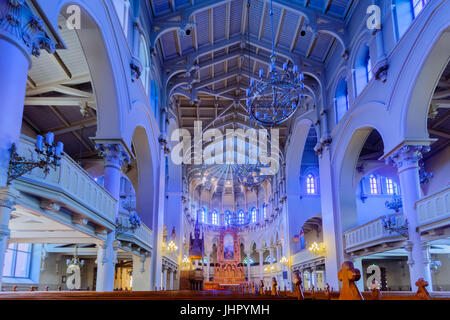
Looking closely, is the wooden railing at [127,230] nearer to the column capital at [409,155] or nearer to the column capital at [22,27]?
the column capital at [22,27]

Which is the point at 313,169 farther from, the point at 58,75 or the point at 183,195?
the point at 58,75

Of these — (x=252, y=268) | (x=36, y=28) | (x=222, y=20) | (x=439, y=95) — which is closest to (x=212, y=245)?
(x=252, y=268)

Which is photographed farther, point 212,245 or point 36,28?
point 212,245

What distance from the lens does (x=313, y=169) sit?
2719cm

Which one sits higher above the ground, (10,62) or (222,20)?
(222,20)

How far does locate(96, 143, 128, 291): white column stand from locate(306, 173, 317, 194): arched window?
56.1 ft

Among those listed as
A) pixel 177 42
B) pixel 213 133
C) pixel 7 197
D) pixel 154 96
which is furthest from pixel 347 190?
pixel 7 197

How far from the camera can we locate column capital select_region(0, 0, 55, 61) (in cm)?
577

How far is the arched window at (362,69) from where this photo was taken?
1555 centimetres

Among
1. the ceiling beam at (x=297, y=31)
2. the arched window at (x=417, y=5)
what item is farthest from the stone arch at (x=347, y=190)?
the arched window at (x=417, y=5)

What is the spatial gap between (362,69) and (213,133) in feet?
45.4

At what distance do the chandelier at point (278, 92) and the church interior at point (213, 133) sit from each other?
0.19ft
